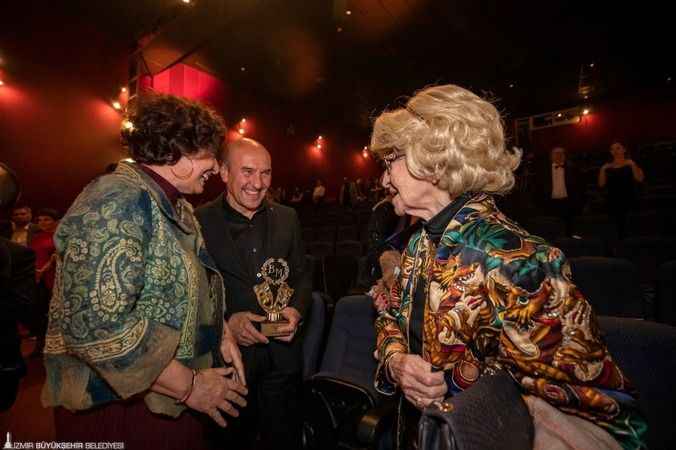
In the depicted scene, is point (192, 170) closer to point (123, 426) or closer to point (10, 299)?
point (123, 426)

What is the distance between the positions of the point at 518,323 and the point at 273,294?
1.47 meters

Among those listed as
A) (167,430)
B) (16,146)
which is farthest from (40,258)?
(167,430)

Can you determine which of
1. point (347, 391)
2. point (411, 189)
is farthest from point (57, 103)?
point (411, 189)

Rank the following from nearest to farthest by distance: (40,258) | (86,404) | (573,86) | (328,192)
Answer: (86,404) < (40,258) < (573,86) < (328,192)

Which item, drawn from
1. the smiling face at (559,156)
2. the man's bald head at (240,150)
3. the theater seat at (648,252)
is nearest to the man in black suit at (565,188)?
the smiling face at (559,156)

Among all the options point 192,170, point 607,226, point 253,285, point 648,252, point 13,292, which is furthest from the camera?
point 607,226

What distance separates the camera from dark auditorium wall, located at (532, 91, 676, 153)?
→ 38.9 ft

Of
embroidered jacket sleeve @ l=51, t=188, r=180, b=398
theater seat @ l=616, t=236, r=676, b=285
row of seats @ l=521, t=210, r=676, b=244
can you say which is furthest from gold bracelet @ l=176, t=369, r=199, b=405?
row of seats @ l=521, t=210, r=676, b=244

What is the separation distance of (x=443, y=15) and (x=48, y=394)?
34.4ft

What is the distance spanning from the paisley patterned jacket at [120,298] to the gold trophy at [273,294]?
59 centimetres

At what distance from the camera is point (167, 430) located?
126 centimetres

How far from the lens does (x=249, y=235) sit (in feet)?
7.26

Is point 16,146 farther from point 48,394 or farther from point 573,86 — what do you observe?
point 573,86

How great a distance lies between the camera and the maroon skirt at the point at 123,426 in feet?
3.90
